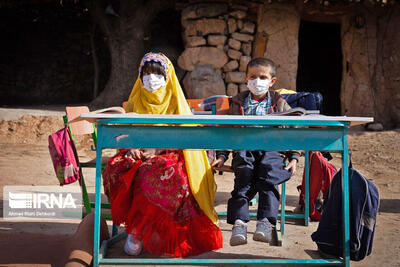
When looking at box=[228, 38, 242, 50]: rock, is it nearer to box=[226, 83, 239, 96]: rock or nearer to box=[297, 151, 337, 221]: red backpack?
box=[226, 83, 239, 96]: rock

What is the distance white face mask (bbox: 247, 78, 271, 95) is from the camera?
2.85 metres

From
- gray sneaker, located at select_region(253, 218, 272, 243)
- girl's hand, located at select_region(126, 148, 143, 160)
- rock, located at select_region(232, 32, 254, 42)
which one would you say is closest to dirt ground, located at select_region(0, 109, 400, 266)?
gray sneaker, located at select_region(253, 218, 272, 243)

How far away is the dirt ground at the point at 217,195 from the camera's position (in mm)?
2539

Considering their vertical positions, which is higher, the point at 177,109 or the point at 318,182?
the point at 177,109

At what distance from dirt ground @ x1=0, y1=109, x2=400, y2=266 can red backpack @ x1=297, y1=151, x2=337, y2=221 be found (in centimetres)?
13

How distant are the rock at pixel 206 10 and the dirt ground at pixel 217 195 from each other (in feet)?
10.1

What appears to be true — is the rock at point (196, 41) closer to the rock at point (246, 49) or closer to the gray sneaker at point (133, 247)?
the rock at point (246, 49)

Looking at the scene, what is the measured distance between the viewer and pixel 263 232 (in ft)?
7.70

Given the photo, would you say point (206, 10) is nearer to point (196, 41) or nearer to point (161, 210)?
point (196, 41)

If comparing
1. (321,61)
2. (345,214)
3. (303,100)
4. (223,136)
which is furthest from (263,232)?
(321,61)

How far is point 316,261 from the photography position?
2.26 meters

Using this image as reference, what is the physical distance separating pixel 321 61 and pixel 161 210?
34.4 ft

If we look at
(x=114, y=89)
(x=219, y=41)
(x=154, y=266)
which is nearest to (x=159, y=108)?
(x=154, y=266)

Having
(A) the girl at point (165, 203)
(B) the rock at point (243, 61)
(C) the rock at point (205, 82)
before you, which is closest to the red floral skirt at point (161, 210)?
(A) the girl at point (165, 203)
